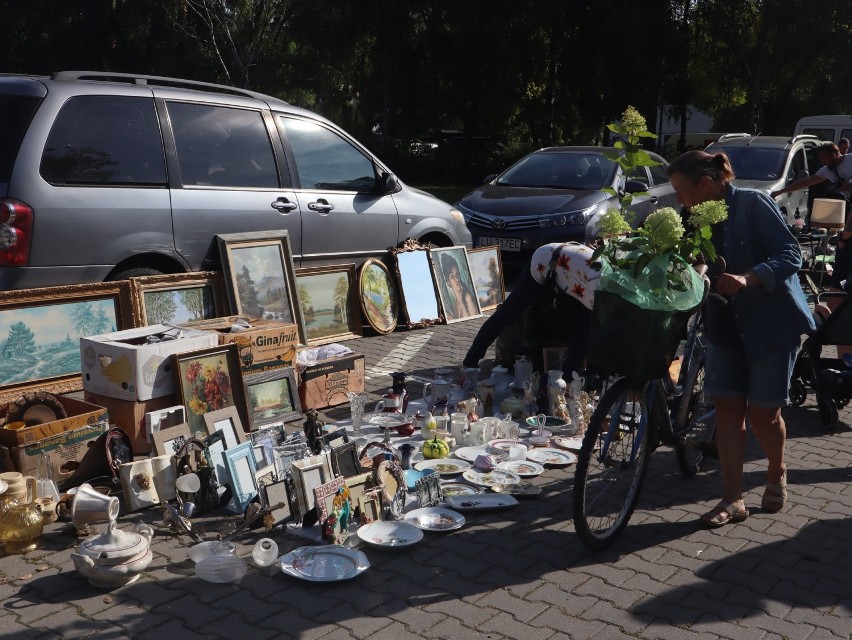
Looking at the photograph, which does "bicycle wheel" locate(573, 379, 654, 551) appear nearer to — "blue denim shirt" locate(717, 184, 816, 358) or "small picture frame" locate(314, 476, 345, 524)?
"blue denim shirt" locate(717, 184, 816, 358)

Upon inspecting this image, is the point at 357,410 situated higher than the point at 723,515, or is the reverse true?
the point at 357,410

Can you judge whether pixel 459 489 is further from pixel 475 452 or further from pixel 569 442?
pixel 569 442

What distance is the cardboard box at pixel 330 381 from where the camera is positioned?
617 centimetres

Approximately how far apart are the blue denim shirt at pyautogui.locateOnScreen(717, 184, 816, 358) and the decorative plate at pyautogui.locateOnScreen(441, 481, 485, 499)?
1618mm

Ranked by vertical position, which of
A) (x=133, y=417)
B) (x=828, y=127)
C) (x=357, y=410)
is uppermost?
(x=828, y=127)

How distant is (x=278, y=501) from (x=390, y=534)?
575 mm

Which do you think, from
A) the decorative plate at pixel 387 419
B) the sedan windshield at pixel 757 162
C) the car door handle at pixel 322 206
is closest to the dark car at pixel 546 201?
the sedan windshield at pixel 757 162

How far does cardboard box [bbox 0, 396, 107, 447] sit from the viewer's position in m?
4.48

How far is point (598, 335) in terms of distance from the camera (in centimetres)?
390

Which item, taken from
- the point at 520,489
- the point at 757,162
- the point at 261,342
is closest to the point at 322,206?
the point at 261,342

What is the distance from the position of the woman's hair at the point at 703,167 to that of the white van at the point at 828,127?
63.6 ft

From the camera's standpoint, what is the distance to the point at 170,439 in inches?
188

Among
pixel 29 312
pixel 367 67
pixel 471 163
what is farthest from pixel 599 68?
pixel 29 312

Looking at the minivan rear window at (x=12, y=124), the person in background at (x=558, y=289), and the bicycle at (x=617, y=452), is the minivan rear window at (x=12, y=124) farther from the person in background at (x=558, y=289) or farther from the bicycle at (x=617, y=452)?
the bicycle at (x=617, y=452)
